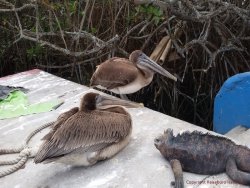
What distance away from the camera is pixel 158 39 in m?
4.99

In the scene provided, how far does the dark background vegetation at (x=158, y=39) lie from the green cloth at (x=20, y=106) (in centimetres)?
98

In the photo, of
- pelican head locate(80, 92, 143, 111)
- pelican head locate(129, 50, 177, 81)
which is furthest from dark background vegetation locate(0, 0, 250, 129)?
pelican head locate(80, 92, 143, 111)

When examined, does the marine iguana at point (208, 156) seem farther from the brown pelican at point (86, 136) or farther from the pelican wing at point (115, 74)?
the pelican wing at point (115, 74)

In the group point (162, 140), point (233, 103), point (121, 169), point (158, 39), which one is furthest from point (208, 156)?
point (158, 39)

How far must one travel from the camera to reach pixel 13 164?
9.20 ft

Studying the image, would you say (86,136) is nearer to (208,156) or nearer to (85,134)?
(85,134)

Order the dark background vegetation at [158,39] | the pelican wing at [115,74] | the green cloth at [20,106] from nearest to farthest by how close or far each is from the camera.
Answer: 1. the green cloth at [20,106]
2. the pelican wing at [115,74]
3. the dark background vegetation at [158,39]

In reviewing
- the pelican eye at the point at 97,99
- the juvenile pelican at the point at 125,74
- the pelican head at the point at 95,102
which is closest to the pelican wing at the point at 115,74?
the juvenile pelican at the point at 125,74

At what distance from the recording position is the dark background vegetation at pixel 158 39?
4.29 m

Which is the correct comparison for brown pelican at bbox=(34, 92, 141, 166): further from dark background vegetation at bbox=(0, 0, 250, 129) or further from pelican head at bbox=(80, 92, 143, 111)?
dark background vegetation at bbox=(0, 0, 250, 129)

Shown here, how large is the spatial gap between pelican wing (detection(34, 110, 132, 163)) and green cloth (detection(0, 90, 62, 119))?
1.09m

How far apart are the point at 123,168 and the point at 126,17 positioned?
281 cm

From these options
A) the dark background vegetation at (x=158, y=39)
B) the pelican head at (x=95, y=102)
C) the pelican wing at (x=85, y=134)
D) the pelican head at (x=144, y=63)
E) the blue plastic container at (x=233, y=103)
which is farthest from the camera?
the dark background vegetation at (x=158, y=39)

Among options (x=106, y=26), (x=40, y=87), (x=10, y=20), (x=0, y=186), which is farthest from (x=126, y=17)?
(x=0, y=186)
